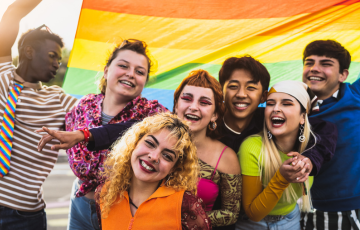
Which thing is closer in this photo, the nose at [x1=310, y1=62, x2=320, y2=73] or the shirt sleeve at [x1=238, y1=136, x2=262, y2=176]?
the shirt sleeve at [x1=238, y1=136, x2=262, y2=176]

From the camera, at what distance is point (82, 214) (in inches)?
100

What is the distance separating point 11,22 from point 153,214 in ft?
6.84

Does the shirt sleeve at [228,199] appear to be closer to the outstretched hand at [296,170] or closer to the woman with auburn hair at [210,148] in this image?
the woman with auburn hair at [210,148]

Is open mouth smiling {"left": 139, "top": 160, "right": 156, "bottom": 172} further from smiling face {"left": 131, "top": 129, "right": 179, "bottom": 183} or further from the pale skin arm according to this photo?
the pale skin arm

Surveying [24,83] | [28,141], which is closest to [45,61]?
[24,83]

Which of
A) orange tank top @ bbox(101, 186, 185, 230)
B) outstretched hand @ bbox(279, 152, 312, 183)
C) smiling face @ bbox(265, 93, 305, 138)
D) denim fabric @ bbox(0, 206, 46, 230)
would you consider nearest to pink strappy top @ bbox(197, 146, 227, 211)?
orange tank top @ bbox(101, 186, 185, 230)

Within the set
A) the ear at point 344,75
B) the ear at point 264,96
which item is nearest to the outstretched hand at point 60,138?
the ear at point 264,96

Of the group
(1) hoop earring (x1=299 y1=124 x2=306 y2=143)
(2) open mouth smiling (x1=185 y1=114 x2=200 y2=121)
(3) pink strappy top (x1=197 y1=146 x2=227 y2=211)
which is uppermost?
(2) open mouth smiling (x1=185 y1=114 x2=200 y2=121)

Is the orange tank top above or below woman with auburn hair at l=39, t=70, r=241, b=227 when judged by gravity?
below

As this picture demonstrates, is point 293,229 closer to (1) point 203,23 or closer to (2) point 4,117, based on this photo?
(1) point 203,23

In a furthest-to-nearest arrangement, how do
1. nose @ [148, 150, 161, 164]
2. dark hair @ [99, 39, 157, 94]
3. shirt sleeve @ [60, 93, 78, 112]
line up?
shirt sleeve @ [60, 93, 78, 112], dark hair @ [99, 39, 157, 94], nose @ [148, 150, 161, 164]

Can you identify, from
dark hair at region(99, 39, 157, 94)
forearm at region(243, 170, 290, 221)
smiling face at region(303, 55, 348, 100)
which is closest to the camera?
forearm at region(243, 170, 290, 221)

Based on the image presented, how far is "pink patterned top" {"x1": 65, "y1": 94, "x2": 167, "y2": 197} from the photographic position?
2.45 metres

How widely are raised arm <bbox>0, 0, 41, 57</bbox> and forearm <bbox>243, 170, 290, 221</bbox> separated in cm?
234
